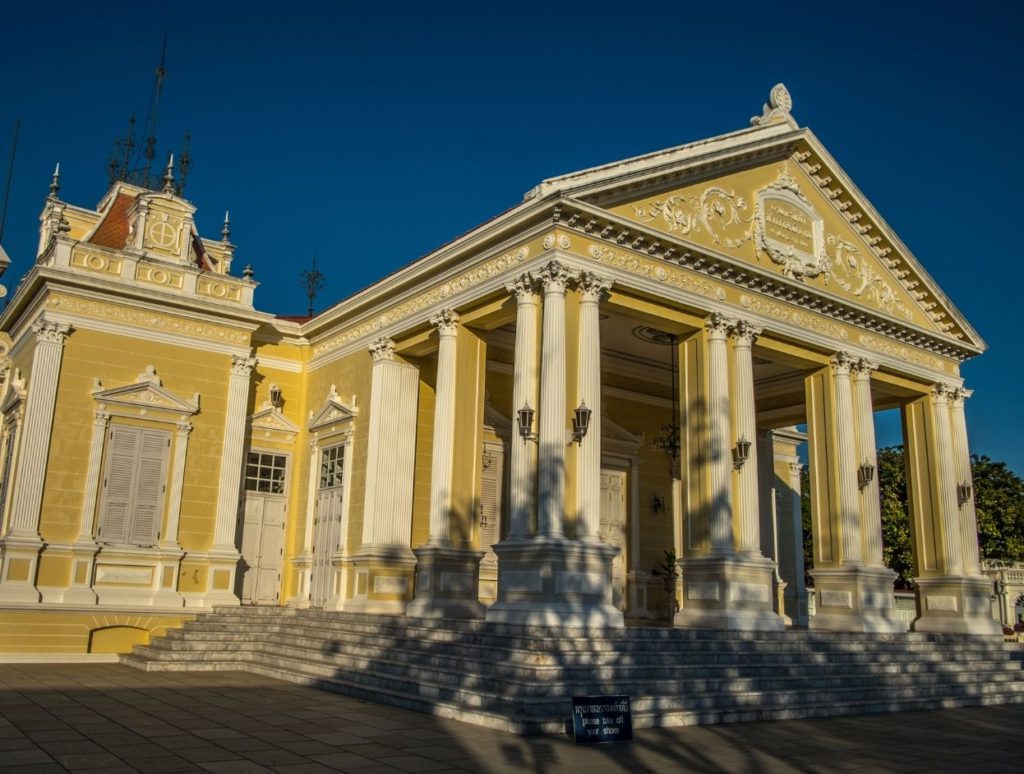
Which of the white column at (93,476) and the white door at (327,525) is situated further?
the white door at (327,525)

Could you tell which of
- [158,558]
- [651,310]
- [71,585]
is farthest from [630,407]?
[71,585]

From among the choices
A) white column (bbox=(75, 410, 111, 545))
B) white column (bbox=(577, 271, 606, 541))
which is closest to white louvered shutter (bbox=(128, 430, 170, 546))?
white column (bbox=(75, 410, 111, 545))

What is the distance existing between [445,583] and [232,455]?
17.1 ft

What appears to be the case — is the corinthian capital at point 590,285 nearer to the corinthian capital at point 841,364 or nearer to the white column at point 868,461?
the corinthian capital at point 841,364

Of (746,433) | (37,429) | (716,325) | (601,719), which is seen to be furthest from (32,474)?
(746,433)

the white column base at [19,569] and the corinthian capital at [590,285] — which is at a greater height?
the corinthian capital at [590,285]

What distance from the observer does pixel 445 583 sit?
13.8m

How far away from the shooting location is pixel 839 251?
17.1 metres

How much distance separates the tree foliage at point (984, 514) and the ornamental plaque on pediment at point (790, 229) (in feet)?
76.0

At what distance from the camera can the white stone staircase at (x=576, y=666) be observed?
941cm

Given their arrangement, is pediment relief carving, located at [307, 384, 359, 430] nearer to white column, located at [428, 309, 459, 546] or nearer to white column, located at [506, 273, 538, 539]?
white column, located at [428, 309, 459, 546]

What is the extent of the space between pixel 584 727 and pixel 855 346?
37.0ft

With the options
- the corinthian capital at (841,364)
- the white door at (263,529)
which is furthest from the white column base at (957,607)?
the white door at (263,529)

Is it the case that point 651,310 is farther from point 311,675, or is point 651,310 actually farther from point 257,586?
point 257,586
